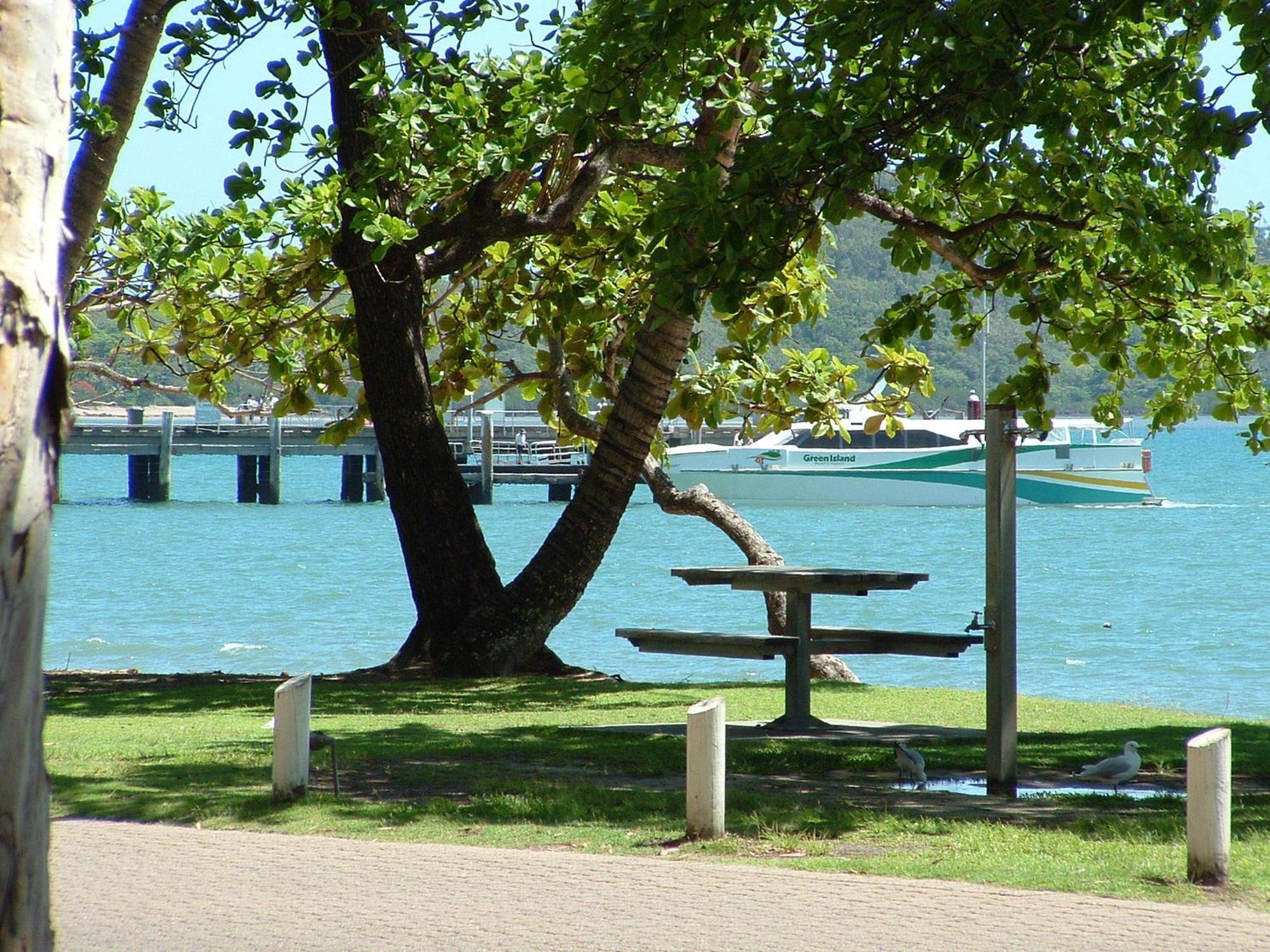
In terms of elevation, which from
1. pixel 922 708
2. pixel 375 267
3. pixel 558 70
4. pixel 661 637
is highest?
pixel 558 70

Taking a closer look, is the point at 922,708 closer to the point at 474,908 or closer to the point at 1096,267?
the point at 1096,267

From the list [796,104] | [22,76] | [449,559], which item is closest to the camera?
[22,76]

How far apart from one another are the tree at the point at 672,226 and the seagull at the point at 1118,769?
133 inches

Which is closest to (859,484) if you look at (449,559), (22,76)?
(449,559)

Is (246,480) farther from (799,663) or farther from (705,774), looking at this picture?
(705,774)

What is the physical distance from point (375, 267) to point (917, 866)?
8.60 metres

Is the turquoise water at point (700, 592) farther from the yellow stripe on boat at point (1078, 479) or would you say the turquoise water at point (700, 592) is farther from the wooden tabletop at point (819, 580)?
the wooden tabletop at point (819, 580)

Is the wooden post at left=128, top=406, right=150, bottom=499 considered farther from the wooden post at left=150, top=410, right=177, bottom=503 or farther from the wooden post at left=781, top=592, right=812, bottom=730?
the wooden post at left=781, top=592, right=812, bottom=730

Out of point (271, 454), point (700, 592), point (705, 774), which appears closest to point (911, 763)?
point (705, 774)

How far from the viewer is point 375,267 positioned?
1354 cm

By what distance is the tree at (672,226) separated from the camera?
9336mm

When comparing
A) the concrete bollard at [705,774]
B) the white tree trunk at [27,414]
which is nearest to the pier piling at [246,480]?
the concrete bollard at [705,774]

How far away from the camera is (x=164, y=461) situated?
78500 millimetres

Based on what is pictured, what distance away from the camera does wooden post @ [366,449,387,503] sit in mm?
81562
